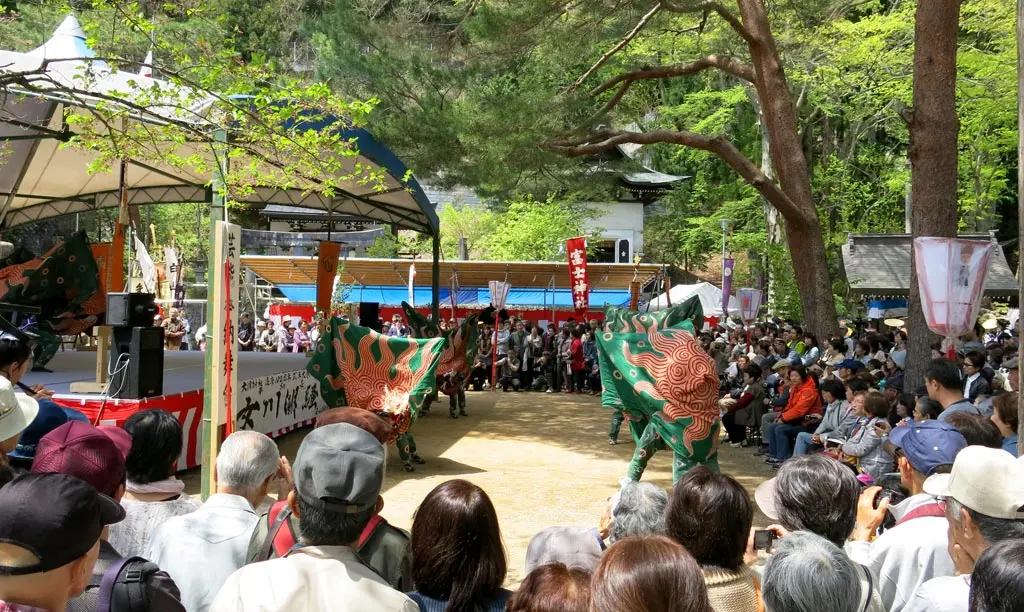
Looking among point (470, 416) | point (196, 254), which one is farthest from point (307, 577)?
point (196, 254)

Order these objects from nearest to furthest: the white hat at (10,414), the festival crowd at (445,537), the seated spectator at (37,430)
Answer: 1. the festival crowd at (445,537)
2. the white hat at (10,414)
3. the seated spectator at (37,430)

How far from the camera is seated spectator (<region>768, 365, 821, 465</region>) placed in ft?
29.7

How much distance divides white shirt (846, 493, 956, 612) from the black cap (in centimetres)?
205

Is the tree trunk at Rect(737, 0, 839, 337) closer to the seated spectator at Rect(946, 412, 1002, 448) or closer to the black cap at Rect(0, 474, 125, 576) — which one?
the seated spectator at Rect(946, 412, 1002, 448)

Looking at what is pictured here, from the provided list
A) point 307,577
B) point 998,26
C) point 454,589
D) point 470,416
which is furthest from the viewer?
point 998,26

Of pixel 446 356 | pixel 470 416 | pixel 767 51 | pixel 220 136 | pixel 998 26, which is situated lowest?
pixel 470 416

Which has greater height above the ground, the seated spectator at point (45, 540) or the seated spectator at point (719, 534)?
the seated spectator at point (45, 540)

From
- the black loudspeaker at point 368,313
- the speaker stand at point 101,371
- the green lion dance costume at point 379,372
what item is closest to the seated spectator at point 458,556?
the speaker stand at point 101,371

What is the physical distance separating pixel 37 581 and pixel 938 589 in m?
1.94

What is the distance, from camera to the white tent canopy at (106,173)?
7141mm

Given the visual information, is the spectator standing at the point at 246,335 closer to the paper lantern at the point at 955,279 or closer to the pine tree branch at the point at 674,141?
the pine tree branch at the point at 674,141

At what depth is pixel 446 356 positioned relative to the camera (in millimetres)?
12883

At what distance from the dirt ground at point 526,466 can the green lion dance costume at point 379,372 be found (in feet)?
2.10

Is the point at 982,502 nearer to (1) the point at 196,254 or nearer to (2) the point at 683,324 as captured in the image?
(2) the point at 683,324
